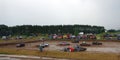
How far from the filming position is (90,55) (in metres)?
36.9

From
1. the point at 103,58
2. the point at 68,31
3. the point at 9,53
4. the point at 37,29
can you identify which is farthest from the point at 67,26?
the point at 103,58

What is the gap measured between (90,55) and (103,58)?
8.90 feet

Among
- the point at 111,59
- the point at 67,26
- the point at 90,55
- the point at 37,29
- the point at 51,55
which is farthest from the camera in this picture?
the point at 67,26

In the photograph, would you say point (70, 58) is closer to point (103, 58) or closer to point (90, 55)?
point (90, 55)

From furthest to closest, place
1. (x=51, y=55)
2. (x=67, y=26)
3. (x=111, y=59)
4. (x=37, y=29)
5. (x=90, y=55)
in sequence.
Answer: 1. (x=67, y=26)
2. (x=37, y=29)
3. (x=51, y=55)
4. (x=90, y=55)
5. (x=111, y=59)

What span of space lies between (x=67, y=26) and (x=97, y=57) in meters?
113

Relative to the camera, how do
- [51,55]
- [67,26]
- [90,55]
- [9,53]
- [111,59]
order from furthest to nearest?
[67,26] → [9,53] → [51,55] → [90,55] → [111,59]

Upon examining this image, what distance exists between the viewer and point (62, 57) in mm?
38500

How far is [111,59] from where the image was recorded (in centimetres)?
3422

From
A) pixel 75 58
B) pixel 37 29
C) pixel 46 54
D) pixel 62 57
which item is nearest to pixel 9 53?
pixel 46 54

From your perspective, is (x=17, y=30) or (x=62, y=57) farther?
(x=17, y=30)

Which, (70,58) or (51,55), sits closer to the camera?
(70,58)

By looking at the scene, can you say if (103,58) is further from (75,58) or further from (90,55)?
(75,58)

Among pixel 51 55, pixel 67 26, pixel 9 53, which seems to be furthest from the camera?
pixel 67 26
